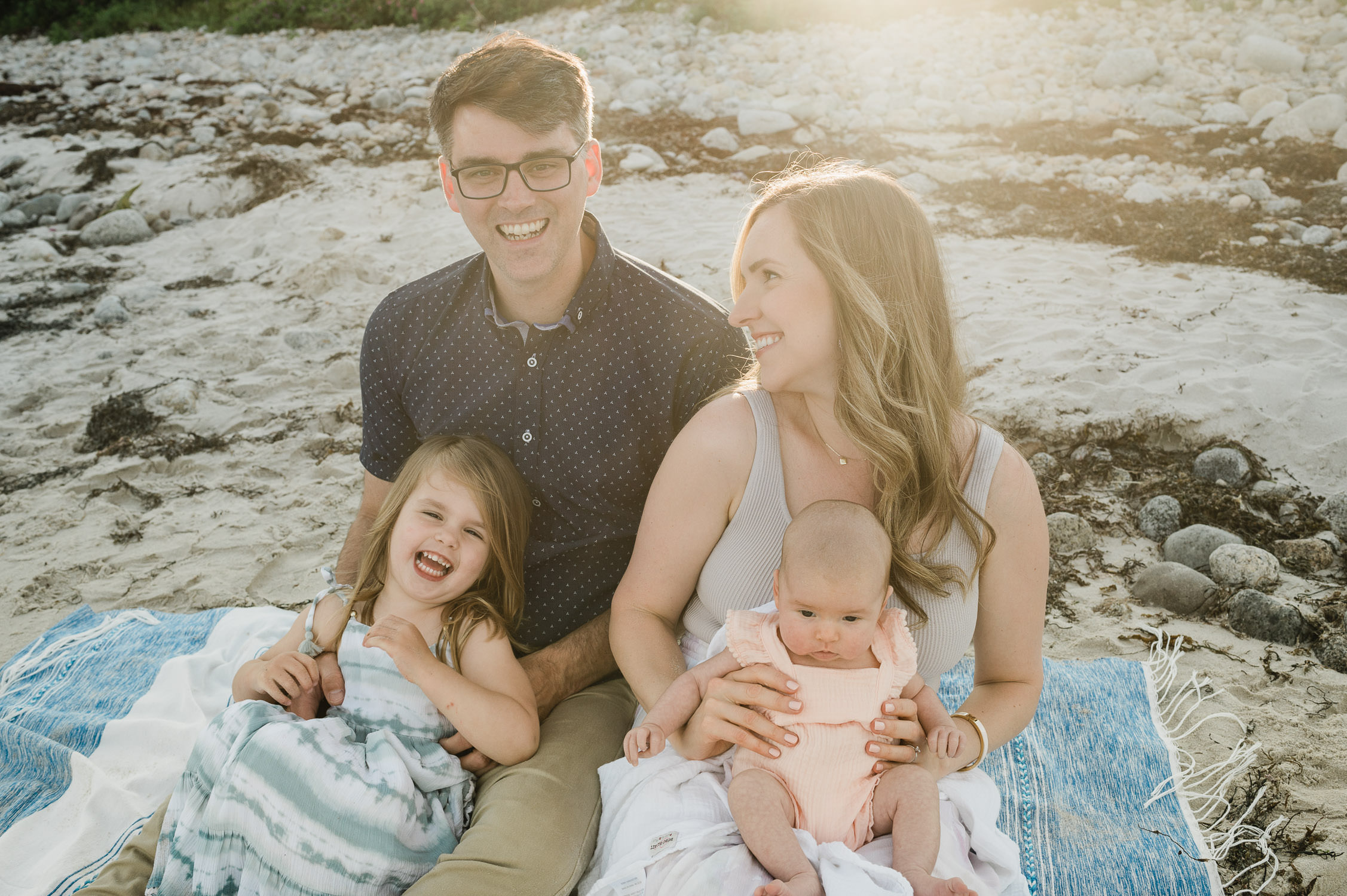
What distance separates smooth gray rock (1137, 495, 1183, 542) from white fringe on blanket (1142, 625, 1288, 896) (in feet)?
3.16

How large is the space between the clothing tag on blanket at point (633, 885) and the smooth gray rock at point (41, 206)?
10.8 metres

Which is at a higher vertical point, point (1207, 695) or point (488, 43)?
point (488, 43)

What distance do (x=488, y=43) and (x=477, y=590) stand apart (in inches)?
72.8

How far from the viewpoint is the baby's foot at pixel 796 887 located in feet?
6.38

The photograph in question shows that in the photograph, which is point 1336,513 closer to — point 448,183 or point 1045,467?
point 1045,467

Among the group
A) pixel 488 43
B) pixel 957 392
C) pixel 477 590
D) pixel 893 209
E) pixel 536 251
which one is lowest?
pixel 477 590

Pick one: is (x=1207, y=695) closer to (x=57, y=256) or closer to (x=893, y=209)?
(x=893, y=209)

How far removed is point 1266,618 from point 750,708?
2.87m

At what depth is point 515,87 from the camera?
2879mm

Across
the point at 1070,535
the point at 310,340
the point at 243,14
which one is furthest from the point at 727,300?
the point at 243,14

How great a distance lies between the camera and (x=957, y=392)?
2.64 m

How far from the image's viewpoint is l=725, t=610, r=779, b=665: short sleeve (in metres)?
2.28

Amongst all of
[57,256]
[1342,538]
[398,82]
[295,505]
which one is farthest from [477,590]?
[398,82]

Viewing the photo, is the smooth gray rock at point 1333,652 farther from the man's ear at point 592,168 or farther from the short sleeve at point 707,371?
the man's ear at point 592,168
